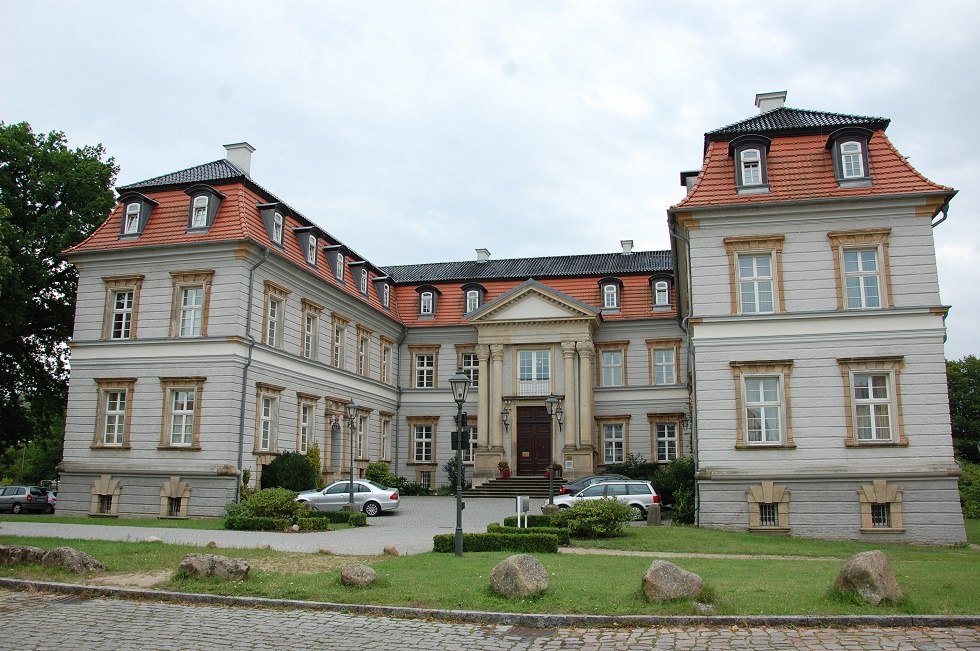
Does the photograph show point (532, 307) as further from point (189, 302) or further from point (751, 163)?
point (189, 302)

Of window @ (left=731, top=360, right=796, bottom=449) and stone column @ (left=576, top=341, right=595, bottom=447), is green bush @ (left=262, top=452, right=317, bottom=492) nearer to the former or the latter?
stone column @ (left=576, top=341, right=595, bottom=447)

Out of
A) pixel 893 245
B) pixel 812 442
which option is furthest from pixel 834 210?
pixel 812 442

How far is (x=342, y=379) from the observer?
3562 cm

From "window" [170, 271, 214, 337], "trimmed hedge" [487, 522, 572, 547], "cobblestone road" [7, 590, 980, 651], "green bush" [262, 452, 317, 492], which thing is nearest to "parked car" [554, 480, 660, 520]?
"trimmed hedge" [487, 522, 572, 547]

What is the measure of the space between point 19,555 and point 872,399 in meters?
21.4

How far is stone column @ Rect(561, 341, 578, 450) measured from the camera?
38.2 metres

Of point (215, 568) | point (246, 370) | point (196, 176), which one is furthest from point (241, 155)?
point (215, 568)

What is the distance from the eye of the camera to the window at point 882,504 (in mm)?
22391

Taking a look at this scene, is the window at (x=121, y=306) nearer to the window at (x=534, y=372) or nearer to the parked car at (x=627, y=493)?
the parked car at (x=627, y=493)

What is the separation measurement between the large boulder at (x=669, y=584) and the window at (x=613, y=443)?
29534 mm

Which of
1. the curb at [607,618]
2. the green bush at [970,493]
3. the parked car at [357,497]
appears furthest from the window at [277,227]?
the green bush at [970,493]

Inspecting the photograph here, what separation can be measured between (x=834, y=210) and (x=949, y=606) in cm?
1631

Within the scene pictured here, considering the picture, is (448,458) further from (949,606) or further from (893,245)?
(949,606)

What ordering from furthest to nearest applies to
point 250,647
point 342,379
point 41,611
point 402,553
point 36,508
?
point 36,508
point 342,379
point 402,553
point 41,611
point 250,647
